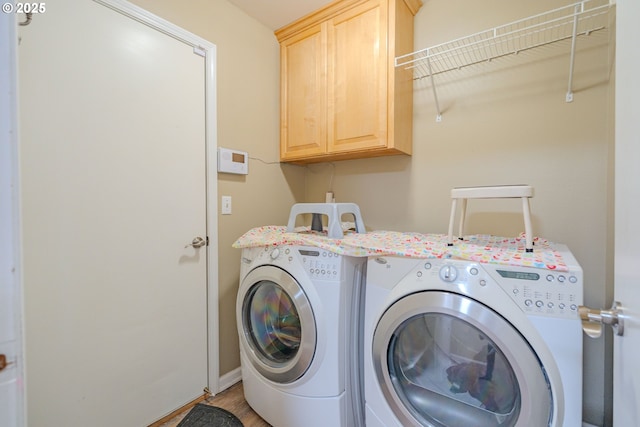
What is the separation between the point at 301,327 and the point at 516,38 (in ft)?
6.16

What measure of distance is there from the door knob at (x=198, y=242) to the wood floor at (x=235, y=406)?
0.93m

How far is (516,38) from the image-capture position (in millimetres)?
1479

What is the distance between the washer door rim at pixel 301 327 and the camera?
1.25 meters

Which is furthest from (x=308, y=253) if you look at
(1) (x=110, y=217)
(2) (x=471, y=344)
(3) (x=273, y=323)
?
(1) (x=110, y=217)

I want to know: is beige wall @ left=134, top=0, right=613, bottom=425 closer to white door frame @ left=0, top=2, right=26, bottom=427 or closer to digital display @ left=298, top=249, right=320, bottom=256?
digital display @ left=298, top=249, right=320, bottom=256

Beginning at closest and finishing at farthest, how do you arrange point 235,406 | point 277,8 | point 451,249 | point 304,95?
point 451,249
point 235,406
point 277,8
point 304,95

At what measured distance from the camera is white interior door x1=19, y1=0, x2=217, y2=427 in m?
1.12

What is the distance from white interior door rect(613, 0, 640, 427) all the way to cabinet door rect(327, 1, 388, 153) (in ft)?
3.66

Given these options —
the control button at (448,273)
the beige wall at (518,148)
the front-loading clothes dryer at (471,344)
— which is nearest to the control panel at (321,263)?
the front-loading clothes dryer at (471,344)

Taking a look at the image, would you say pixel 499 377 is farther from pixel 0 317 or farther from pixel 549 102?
pixel 549 102

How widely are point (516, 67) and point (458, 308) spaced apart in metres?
1.42

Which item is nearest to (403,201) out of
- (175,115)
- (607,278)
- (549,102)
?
(549,102)

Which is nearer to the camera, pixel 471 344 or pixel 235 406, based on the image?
pixel 471 344

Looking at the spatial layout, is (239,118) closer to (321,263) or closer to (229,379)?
(321,263)
